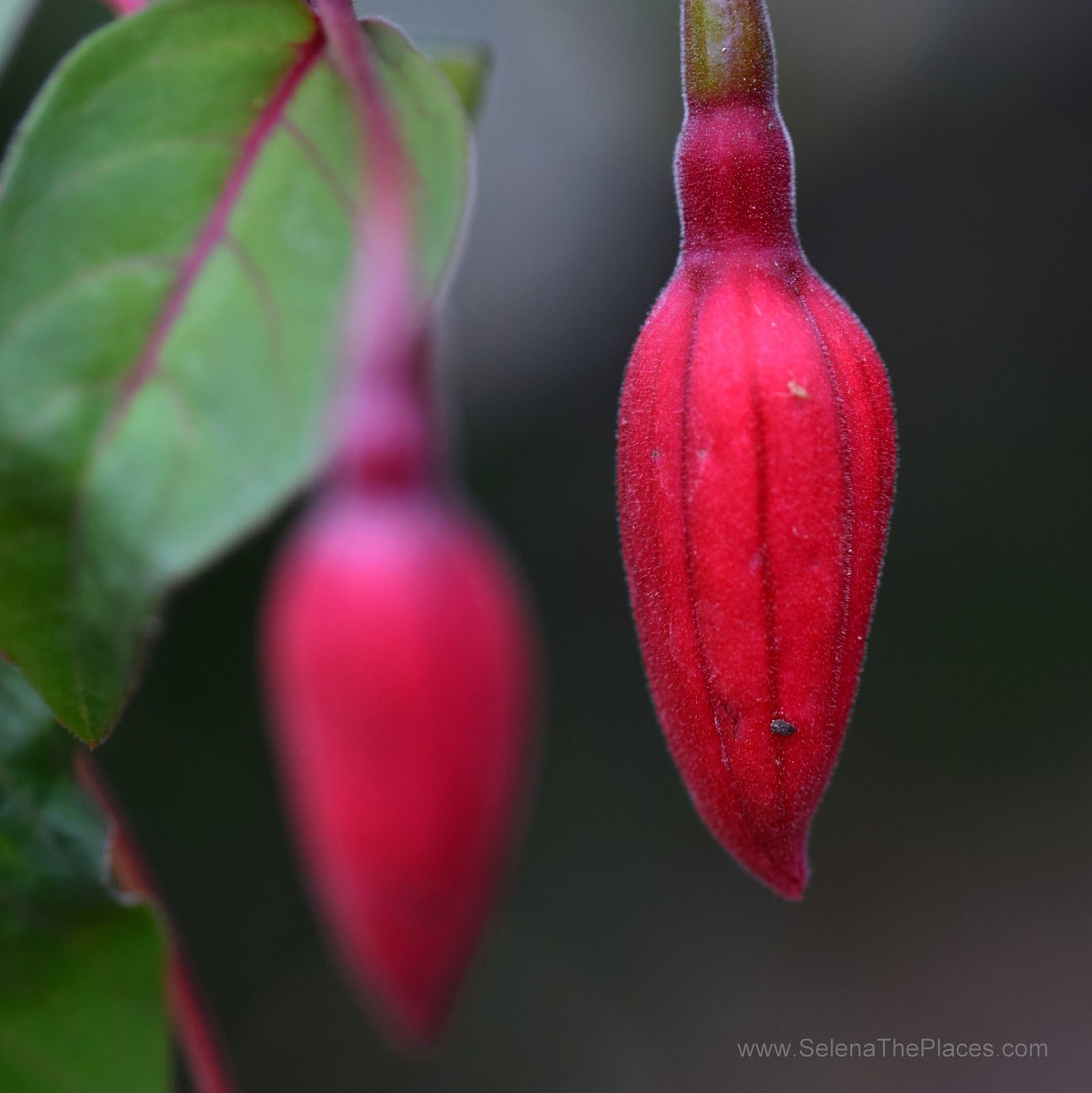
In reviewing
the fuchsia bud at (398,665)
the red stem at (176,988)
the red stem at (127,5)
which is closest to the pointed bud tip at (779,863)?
the fuchsia bud at (398,665)

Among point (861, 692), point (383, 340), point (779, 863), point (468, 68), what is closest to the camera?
point (383, 340)

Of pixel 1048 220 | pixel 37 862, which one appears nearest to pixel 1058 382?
pixel 1048 220

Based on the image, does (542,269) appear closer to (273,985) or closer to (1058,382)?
(1058,382)

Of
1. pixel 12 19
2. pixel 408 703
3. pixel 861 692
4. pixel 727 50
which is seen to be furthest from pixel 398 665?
pixel 861 692

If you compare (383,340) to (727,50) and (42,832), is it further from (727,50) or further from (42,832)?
(42,832)

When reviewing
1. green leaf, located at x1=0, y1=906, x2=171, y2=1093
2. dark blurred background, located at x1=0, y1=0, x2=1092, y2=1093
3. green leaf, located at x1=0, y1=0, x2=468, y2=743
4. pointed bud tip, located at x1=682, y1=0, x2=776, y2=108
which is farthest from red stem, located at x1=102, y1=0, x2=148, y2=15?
dark blurred background, located at x1=0, y1=0, x2=1092, y2=1093
